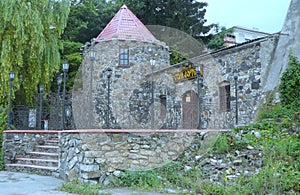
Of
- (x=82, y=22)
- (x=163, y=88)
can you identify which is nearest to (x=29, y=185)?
(x=163, y=88)

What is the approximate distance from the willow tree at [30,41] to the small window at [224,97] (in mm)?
6100

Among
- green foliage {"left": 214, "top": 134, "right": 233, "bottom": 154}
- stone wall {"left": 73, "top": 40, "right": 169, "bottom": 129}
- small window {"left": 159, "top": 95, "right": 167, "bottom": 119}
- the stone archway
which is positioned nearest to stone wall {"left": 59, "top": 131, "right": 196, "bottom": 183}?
green foliage {"left": 214, "top": 134, "right": 233, "bottom": 154}

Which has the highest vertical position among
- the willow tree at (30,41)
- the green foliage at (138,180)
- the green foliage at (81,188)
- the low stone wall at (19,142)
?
the willow tree at (30,41)

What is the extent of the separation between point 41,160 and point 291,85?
6418 mm

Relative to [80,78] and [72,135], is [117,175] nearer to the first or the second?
[72,135]

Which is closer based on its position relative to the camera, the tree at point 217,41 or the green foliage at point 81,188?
the green foliage at point 81,188

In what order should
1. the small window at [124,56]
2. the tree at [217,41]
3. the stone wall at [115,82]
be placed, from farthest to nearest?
the tree at [217,41] → the small window at [124,56] → the stone wall at [115,82]

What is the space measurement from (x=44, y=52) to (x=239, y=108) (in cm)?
701

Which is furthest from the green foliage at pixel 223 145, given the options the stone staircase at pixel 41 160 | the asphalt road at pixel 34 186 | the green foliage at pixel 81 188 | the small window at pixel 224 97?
the small window at pixel 224 97

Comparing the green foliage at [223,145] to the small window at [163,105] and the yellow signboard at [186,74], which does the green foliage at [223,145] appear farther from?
the small window at [163,105]

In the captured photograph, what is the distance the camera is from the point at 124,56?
1455 centimetres

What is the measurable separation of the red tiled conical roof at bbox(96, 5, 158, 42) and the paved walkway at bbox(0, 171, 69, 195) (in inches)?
336

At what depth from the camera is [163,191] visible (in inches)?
199

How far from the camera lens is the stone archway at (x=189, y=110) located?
11.5m
